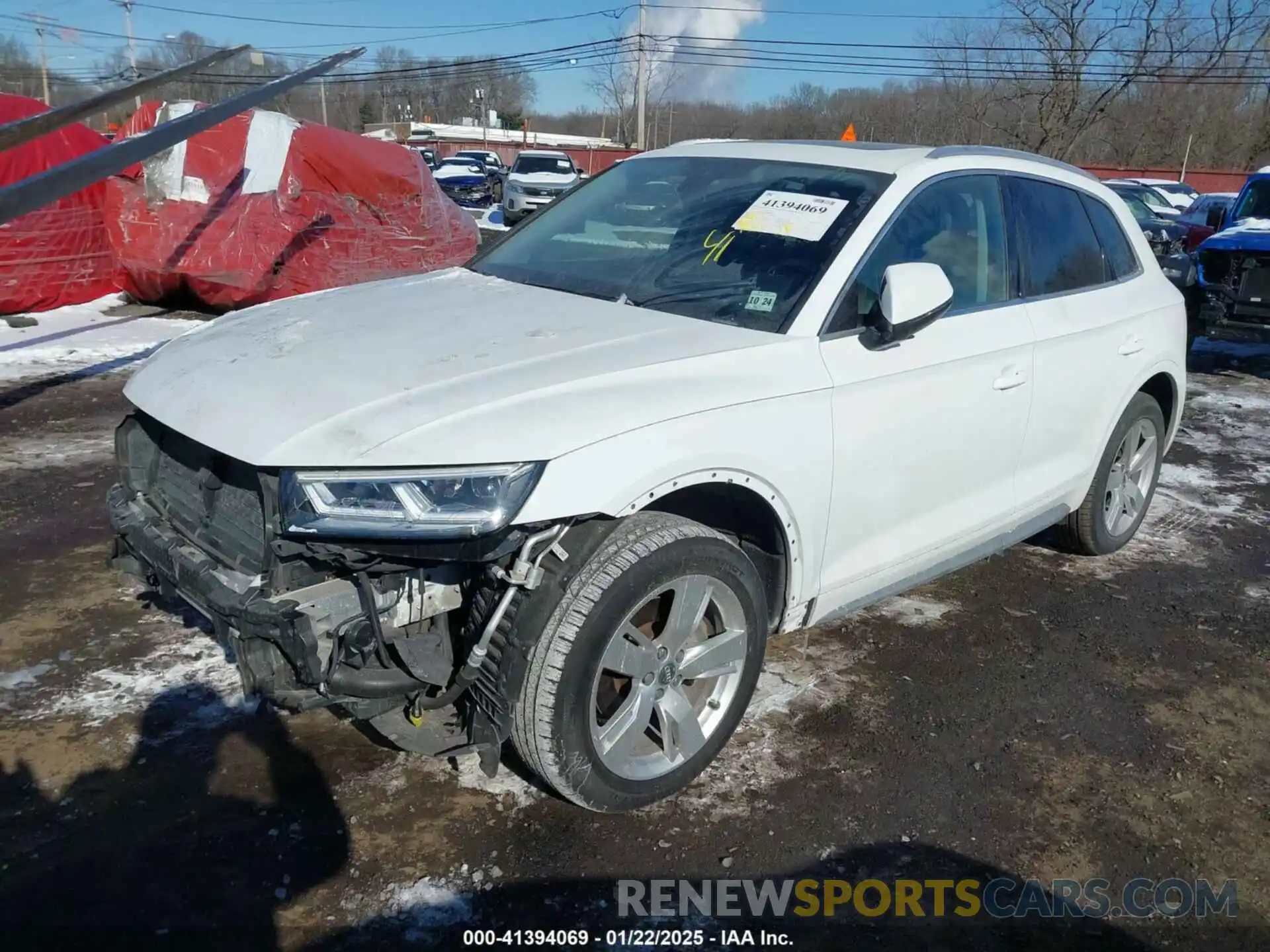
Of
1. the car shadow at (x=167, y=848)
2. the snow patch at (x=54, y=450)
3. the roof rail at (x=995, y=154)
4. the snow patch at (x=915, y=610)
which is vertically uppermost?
the roof rail at (x=995, y=154)

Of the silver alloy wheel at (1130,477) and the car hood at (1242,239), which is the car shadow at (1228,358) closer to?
the car hood at (1242,239)

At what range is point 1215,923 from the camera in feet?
8.70

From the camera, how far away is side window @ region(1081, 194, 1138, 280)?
451cm

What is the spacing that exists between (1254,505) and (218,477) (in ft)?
19.5

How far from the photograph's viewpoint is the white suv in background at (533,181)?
23031 mm

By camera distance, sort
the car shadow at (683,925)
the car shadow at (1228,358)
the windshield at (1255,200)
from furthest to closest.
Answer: the windshield at (1255,200) → the car shadow at (1228,358) → the car shadow at (683,925)

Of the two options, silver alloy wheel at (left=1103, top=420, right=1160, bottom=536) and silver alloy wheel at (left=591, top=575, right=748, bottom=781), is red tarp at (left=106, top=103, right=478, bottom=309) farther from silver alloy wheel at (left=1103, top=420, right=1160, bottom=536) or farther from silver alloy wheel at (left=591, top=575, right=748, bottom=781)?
silver alloy wheel at (left=591, top=575, right=748, bottom=781)

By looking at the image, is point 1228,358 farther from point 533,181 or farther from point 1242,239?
point 533,181

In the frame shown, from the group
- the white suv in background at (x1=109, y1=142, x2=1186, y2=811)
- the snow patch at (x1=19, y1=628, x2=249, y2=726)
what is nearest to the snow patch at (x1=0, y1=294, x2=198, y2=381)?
the snow patch at (x1=19, y1=628, x2=249, y2=726)

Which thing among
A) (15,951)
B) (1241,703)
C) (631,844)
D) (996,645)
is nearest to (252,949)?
(15,951)

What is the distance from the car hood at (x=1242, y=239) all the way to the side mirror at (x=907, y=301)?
815cm

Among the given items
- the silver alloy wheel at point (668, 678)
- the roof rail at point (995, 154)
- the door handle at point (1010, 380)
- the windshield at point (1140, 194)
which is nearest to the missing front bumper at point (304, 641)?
the silver alloy wheel at point (668, 678)

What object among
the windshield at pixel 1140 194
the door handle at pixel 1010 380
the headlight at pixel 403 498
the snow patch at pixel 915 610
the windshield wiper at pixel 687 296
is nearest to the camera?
the headlight at pixel 403 498

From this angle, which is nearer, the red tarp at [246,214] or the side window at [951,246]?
the side window at [951,246]
